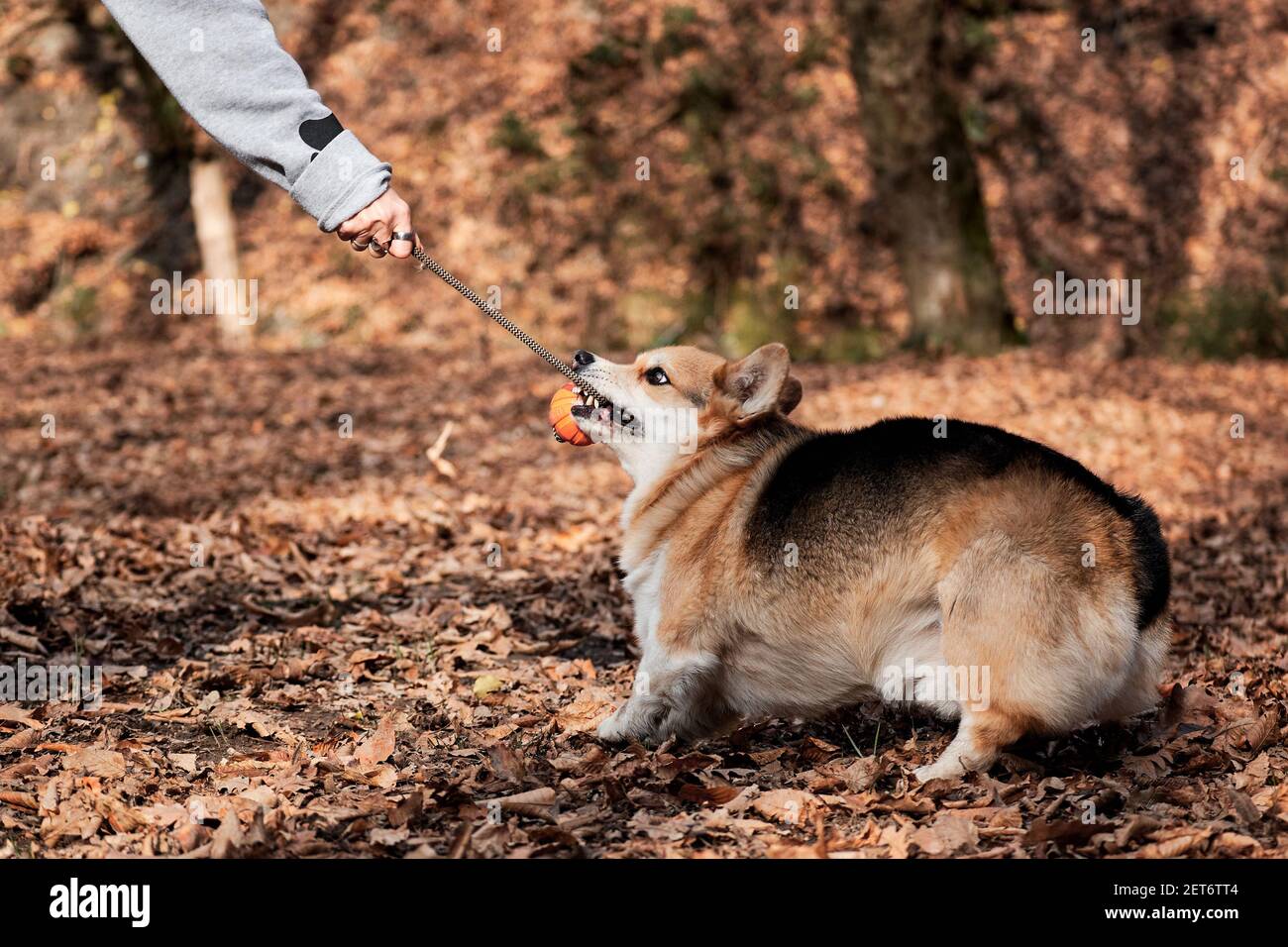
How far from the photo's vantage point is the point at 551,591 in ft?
21.1

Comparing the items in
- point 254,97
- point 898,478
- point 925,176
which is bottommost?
point 898,478

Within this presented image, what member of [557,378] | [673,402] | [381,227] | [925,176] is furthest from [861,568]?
[925,176]

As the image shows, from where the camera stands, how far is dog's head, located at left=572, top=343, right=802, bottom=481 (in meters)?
4.52

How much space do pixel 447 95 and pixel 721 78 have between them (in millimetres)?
3539

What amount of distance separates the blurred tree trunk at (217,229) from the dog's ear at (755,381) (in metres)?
12.3

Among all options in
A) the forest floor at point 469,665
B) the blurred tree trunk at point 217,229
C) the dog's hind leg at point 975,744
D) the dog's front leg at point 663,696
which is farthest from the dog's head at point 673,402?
the blurred tree trunk at point 217,229

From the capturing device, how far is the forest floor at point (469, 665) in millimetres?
Answer: 3500

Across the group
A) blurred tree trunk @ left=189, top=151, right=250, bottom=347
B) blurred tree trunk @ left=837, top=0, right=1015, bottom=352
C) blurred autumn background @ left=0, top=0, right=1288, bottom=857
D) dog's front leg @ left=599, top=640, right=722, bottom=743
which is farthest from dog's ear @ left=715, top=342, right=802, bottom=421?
blurred tree trunk @ left=189, top=151, right=250, bottom=347

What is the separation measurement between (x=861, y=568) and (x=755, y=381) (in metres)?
0.89

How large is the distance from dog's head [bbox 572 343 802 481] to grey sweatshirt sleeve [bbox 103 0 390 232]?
1.18 m

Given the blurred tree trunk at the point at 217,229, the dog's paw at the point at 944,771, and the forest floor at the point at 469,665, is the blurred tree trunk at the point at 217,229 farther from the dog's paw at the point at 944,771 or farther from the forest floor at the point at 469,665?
the dog's paw at the point at 944,771

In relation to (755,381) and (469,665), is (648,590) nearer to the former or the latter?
(755,381)

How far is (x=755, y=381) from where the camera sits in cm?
449

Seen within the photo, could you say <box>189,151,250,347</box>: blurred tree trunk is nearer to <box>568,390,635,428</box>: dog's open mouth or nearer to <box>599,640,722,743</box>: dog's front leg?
<box>568,390,635,428</box>: dog's open mouth
